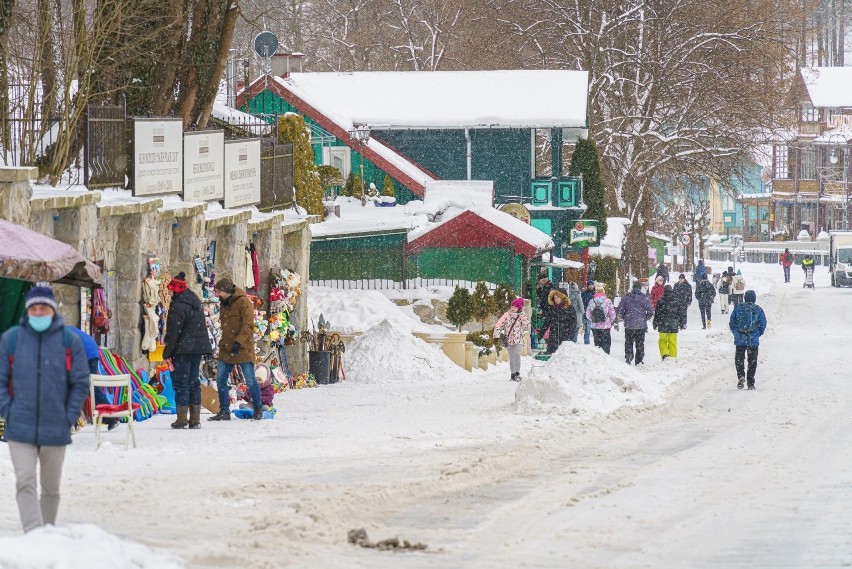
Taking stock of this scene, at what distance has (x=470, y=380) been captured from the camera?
2331 cm

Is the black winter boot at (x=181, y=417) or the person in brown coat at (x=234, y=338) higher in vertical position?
the person in brown coat at (x=234, y=338)

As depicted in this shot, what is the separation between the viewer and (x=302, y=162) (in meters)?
29.7

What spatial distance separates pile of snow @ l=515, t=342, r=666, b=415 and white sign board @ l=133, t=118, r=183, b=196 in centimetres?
Result: 468

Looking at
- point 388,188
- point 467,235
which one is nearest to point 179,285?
point 467,235

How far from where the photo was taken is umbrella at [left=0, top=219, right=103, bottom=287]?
13.0 metres

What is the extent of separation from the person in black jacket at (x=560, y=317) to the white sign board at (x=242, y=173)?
641 centimetres

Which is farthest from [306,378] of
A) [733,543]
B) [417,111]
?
[417,111]

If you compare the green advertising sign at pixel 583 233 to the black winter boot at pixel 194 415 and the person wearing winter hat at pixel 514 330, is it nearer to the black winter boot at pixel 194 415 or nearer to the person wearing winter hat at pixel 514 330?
the person wearing winter hat at pixel 514 330

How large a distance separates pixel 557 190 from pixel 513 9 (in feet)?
33.6

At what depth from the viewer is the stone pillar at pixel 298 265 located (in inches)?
884

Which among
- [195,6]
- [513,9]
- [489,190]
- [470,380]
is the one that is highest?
[513,9]

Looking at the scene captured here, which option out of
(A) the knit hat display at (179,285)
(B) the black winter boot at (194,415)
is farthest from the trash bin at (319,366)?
(B) the black winter boot at (194,415)

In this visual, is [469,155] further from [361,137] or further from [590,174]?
[361,137]

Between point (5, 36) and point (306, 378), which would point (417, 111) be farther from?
point (5, 36)
